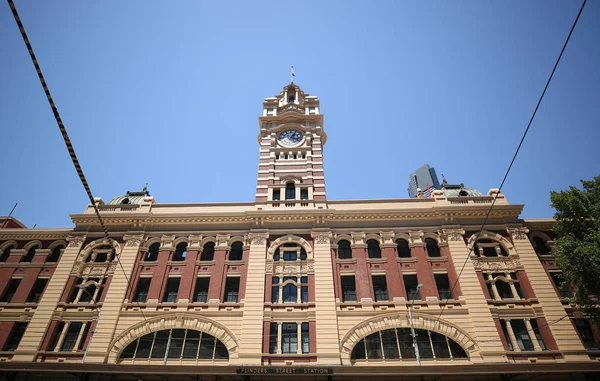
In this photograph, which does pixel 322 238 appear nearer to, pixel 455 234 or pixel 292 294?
pixel 292 294

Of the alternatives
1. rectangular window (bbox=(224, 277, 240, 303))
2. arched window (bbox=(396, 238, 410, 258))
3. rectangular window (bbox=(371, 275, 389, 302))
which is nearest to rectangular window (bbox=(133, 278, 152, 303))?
rectangular window (bbox=(224, 277, 240, 303))

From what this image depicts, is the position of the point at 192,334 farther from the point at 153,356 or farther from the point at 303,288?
the point at 303,288

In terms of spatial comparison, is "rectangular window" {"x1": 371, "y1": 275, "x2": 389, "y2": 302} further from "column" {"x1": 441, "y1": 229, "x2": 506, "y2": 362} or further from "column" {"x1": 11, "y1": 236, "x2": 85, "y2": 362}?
"column" {"x1": 11, "y1": 236, "x2": 85, "y2": 362}

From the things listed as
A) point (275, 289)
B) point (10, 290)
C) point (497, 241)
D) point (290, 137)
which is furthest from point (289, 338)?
point (10, 290)

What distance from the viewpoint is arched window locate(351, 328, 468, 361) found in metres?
23.7

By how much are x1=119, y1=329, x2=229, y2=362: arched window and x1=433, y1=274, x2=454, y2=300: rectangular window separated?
52.4 ft

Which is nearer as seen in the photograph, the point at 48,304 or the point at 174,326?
the point at 174,326

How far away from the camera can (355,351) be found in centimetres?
2408

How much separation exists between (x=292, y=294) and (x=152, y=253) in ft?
40.9

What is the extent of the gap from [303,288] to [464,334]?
37.5 ft

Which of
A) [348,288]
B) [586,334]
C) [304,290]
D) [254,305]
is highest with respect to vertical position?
[348,288]

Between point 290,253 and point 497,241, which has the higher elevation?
point 497,241

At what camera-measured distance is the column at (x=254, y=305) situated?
23578 mm

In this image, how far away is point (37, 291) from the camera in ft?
93.7
